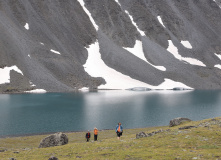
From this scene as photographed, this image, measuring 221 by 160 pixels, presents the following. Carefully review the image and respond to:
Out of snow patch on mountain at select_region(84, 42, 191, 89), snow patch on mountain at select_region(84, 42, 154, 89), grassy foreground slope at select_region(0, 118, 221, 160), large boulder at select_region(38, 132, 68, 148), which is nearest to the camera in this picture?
grassy foreground slope at select_region(0, 118, 221, 160)

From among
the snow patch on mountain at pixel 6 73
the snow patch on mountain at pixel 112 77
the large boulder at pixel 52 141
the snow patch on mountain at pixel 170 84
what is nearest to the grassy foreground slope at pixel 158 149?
the large boulder at pixel 52 141

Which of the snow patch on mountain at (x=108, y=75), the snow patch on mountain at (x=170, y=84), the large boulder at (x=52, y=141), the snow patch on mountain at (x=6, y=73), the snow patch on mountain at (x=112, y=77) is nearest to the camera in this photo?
the large boulder at (x=52, y=141)

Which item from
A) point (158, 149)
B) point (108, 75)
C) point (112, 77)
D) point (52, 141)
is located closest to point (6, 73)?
point (108, 75)

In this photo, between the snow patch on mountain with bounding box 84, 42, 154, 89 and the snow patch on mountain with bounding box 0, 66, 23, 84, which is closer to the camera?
the snow patch on mountain with bounding box 0, 66, 23, 84

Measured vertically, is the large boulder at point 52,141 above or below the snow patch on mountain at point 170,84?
below

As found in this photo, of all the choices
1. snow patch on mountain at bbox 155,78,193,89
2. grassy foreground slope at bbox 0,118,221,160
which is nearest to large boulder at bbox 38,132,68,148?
grassy foreground slope at bbox 0,118,221,160

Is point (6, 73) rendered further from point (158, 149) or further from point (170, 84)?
point (158, 149)

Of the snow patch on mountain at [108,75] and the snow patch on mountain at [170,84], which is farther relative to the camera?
the snow patch on mountain at [170,84]

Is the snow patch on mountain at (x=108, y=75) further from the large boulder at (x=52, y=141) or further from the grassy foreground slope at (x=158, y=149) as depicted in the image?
the grassy foreground slope at (x=158, y=149)

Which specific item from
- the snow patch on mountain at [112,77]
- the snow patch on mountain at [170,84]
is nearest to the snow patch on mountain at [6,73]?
the snow patch on mountain at [112,77]

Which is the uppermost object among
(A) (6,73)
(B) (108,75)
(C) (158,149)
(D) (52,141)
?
(B) (108,75)

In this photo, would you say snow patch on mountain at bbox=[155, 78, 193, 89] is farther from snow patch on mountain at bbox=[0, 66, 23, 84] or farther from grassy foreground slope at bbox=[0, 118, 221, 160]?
grassy foreground slope at bbox=[0, 118, 221, 160]

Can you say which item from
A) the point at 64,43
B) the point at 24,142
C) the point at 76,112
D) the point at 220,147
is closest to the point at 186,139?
the point at 220,147

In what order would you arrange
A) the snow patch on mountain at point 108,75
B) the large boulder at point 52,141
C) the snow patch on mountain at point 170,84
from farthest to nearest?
the snow patch on mountain at point 170,84 < the snow patch on mountain at point 108,75 < the large boulder at point 52,141
